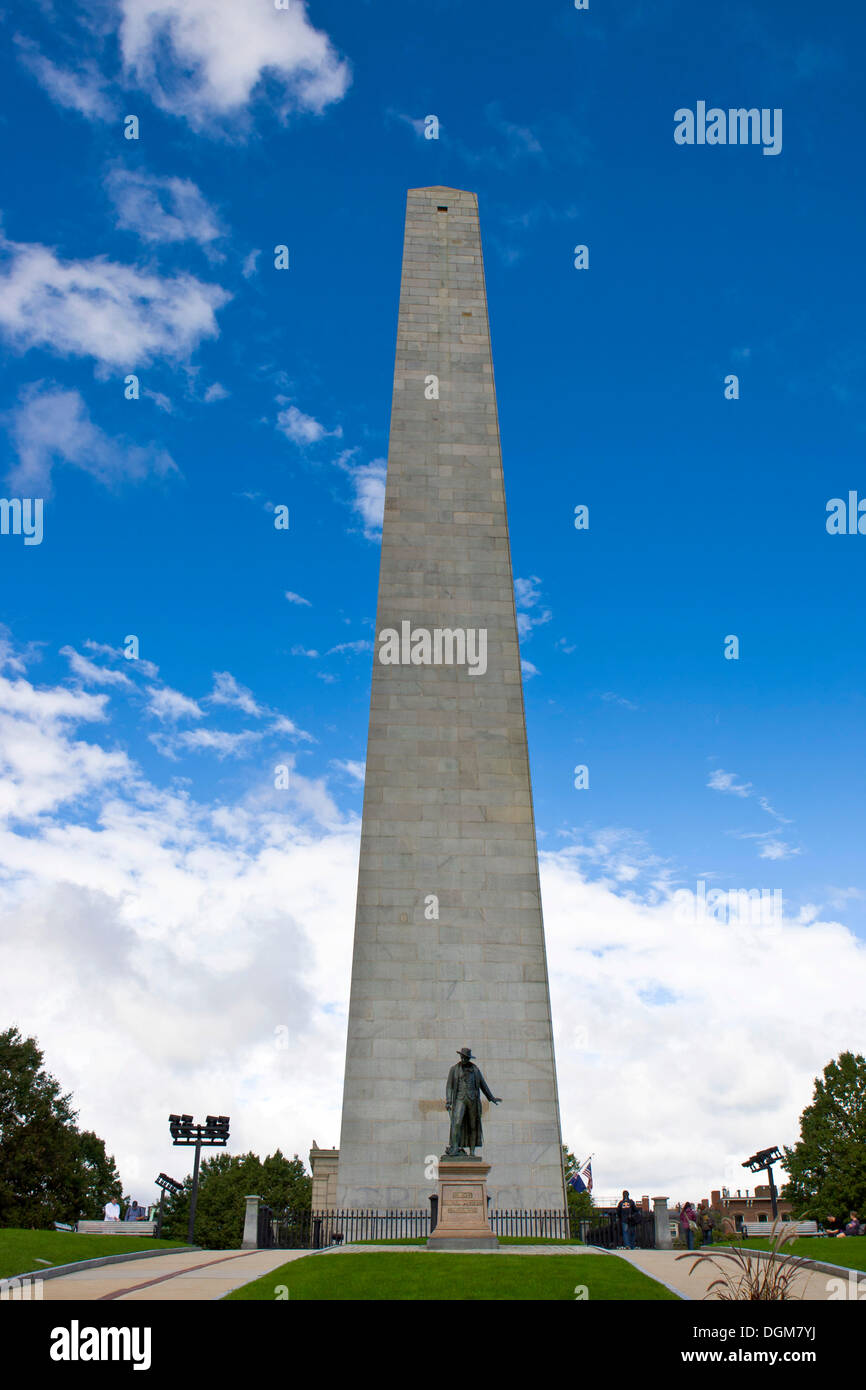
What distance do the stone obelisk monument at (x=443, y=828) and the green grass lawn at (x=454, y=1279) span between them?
9.99m

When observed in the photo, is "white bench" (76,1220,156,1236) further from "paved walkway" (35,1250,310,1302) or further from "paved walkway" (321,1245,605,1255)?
"paved walkway" (321,1245,605,1255)

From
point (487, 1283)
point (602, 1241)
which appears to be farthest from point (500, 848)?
point (487, 1283)

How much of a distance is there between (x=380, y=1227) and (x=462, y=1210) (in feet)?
26.3

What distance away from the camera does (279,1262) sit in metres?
19.7

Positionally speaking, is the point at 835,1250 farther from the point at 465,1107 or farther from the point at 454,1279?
the point at 454,1279

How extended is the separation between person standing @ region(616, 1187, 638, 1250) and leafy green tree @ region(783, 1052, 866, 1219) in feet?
103

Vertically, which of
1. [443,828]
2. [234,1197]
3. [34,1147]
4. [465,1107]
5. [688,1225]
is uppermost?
[443,828]

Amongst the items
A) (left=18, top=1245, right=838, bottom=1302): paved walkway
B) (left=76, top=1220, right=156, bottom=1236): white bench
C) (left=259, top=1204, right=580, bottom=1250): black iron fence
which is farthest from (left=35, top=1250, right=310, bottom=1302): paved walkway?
(left=76, top=1220, right=156, bottom=1236): white bench

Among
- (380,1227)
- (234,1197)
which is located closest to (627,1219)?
(380,1227)

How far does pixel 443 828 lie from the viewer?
30.8 m

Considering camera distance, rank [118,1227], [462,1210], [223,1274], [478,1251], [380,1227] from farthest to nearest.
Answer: [118,1227]
[380,1227]
[462,1210]
[478,1251]
[223,1274]

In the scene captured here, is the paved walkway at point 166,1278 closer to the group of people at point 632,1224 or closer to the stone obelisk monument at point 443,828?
the stone obelisk monument at point 443,828
